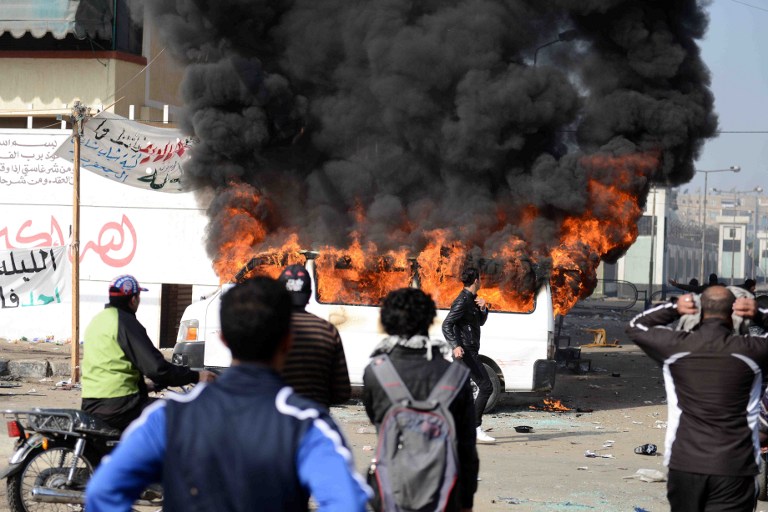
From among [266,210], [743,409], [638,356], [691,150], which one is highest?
[691,150]

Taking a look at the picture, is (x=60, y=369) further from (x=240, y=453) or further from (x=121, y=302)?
(x=240, y=453)

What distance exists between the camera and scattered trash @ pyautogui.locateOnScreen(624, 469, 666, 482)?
7.89 meters

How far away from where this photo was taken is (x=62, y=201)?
17.1m

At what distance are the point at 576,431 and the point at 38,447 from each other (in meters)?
6.50

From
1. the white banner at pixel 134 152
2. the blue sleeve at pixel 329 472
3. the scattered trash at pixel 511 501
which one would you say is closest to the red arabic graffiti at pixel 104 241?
the white banner at pixel 134 152

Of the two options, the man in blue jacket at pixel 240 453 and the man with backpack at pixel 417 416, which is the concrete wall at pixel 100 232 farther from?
the man in blue jacket at pixel 240 453

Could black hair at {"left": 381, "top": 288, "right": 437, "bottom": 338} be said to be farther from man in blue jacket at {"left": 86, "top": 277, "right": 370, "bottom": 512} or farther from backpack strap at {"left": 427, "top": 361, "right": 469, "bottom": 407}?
man in blue jacket at {"left": 86, "top": 277, "right": 370, "bottom": 512}

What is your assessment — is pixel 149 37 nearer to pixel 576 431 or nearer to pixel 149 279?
pixel 149 279

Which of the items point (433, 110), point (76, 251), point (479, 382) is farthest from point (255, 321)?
point (433, 110)

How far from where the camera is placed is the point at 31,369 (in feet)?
43.5

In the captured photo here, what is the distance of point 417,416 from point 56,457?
2644mm

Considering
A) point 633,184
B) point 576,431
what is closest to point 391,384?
point 576,431

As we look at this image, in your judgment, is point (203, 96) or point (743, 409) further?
point (203, 96)

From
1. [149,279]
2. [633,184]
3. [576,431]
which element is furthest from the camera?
[149,279]
